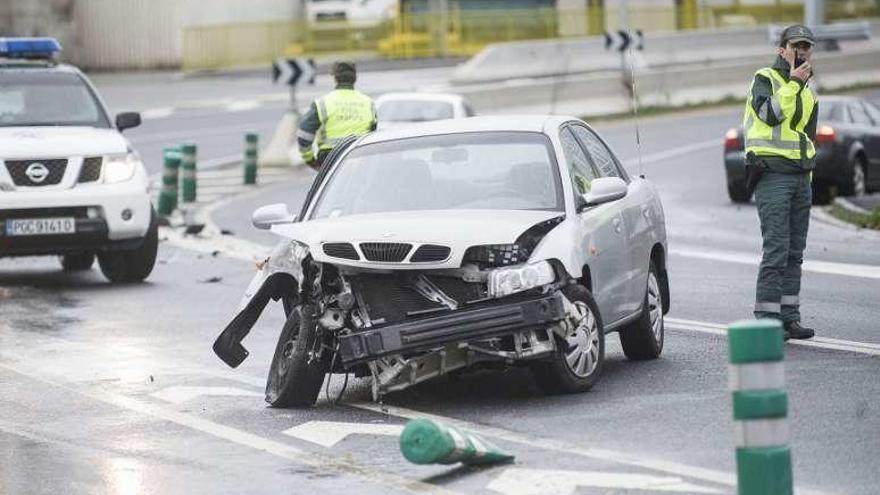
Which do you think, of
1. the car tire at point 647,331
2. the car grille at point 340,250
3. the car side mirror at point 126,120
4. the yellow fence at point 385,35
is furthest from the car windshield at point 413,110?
the yellow fence at point 385,35

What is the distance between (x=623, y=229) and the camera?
12.0 meters

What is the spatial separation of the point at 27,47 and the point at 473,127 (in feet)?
27.3

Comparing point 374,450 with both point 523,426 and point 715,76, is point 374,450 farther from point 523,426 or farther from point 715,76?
point 715,76

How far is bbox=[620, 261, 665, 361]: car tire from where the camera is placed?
12.4 metres

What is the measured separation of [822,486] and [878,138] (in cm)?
1926

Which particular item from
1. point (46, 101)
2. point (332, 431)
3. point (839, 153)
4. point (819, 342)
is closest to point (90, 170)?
point (46, 101)

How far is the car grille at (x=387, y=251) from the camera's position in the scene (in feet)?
35.0

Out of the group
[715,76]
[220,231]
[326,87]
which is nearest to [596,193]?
[220,231]

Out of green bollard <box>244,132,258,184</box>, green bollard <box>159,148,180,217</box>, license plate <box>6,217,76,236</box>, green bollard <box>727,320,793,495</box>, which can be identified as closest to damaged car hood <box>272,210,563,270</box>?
green bollard <box>727,320,793,495</box>

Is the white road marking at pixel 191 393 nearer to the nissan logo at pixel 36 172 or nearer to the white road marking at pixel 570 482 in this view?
the white road marking at pixel 570 482

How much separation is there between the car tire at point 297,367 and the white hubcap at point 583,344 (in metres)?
1.22

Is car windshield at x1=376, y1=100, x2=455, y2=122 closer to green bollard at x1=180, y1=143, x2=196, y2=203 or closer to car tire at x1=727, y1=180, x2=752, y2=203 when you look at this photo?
green bollard at x1=180, y1=143, x2=196, y2=203

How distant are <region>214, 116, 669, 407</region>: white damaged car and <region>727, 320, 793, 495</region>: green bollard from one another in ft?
11.7

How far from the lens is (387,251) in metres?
10.7
